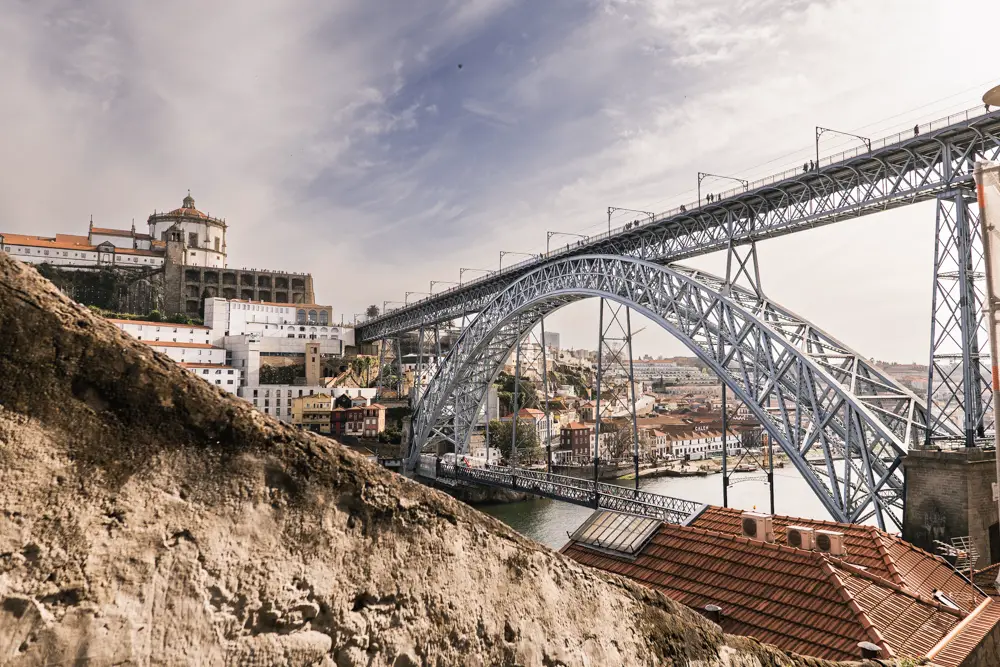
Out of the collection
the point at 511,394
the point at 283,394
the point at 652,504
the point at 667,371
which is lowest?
the point at 652,504

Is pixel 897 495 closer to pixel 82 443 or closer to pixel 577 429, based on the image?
pixel 82 443

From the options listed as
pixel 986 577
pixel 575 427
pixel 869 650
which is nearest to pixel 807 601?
pixel 869 650

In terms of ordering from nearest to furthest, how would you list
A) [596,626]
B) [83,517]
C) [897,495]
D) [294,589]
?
1. [83,517]
2. [294,589]
3. [596,626]
4. [897,495]

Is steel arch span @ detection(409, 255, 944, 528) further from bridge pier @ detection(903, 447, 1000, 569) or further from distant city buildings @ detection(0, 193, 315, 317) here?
distant city buildings @ detection(0, 193, 315, 317)

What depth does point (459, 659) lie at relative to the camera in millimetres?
1590

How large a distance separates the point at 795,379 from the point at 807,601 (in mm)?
8294

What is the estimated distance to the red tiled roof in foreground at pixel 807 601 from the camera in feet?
17.7

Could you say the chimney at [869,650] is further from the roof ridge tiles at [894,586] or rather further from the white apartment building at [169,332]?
the white apartment building at [169,332]

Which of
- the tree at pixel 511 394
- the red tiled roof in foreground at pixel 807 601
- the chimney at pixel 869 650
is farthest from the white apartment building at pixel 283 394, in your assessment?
A: the chimney at pixel 869 650

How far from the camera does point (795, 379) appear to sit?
13.5 m

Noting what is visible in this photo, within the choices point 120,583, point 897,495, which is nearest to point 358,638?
point 120,583

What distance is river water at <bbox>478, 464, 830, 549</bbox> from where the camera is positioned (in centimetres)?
2444

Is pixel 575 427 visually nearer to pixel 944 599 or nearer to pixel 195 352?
pixel 195 352

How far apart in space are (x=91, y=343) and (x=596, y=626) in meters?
1.50
